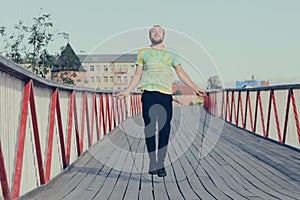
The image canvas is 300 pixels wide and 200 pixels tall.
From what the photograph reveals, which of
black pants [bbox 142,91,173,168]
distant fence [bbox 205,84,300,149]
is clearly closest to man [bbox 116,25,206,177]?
black pants [bbox 142,91,173,168]

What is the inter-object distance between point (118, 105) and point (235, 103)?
3.79 m

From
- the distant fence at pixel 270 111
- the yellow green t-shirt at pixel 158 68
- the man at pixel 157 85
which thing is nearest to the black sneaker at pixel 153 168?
the man at pixel 157 85

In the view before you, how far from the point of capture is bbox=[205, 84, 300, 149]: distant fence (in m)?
10.5

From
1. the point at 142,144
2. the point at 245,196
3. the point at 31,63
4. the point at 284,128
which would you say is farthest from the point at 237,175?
the point at 31,63

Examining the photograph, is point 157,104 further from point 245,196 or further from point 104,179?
point 245,196

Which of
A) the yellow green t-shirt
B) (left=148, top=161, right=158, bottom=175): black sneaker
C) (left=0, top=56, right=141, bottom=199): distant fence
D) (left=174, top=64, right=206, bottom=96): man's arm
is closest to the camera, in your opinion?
(left=0, top=56, right=141, bottom=199): distant fence

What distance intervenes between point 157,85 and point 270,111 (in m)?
6.06

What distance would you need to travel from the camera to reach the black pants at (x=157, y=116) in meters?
7.21

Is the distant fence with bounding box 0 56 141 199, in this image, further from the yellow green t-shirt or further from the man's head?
the man's head

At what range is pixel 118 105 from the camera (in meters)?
18.9

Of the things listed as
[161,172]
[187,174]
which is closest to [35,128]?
[161,172]

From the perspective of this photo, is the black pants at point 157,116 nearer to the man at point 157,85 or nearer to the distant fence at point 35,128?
the man at point 157,85

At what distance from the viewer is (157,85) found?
23.5 ft

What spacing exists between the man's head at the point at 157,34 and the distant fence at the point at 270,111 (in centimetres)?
357
